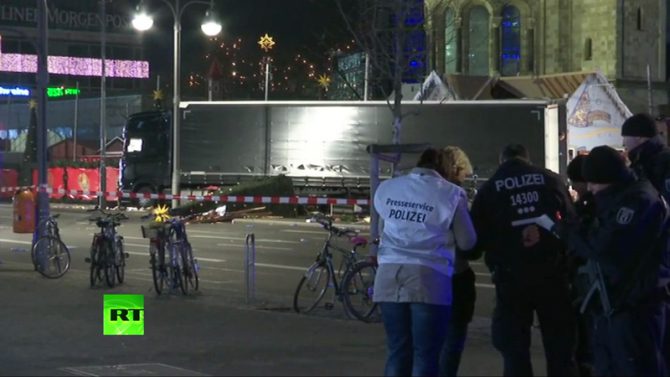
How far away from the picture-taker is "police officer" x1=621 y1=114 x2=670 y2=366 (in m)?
8.30

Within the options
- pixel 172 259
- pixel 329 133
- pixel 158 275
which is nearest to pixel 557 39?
pixel 329 133

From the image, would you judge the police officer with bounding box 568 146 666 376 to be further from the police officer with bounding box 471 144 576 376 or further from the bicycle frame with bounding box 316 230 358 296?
the bicycle frame with bounding box 316 230 358 296

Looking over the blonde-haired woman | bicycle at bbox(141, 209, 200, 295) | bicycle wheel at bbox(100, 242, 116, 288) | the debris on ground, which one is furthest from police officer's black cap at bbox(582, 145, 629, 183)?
the debris on ground

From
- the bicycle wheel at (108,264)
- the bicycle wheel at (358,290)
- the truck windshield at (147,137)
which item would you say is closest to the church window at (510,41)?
the truck windshield at (147,137)

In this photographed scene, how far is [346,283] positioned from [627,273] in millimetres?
5843

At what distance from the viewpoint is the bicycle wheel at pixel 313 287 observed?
1312 cm

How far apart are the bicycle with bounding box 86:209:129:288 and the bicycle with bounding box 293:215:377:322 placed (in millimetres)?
3593

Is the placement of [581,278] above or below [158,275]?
above

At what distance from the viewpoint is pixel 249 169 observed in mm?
37562

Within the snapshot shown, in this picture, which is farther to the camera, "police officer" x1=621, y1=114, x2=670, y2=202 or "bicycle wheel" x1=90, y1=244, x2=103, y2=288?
"bicycle wheel" x1=90, y1=244, x2=103, y2=288

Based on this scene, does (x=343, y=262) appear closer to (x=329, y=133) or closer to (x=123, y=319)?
(x=123, y=319)

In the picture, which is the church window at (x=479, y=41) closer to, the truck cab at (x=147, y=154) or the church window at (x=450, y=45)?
the church window at (x=450, y=45)

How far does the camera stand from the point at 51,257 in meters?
17.1

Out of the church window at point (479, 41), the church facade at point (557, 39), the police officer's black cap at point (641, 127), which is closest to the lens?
the police officer's black cap at point (641, 127)
